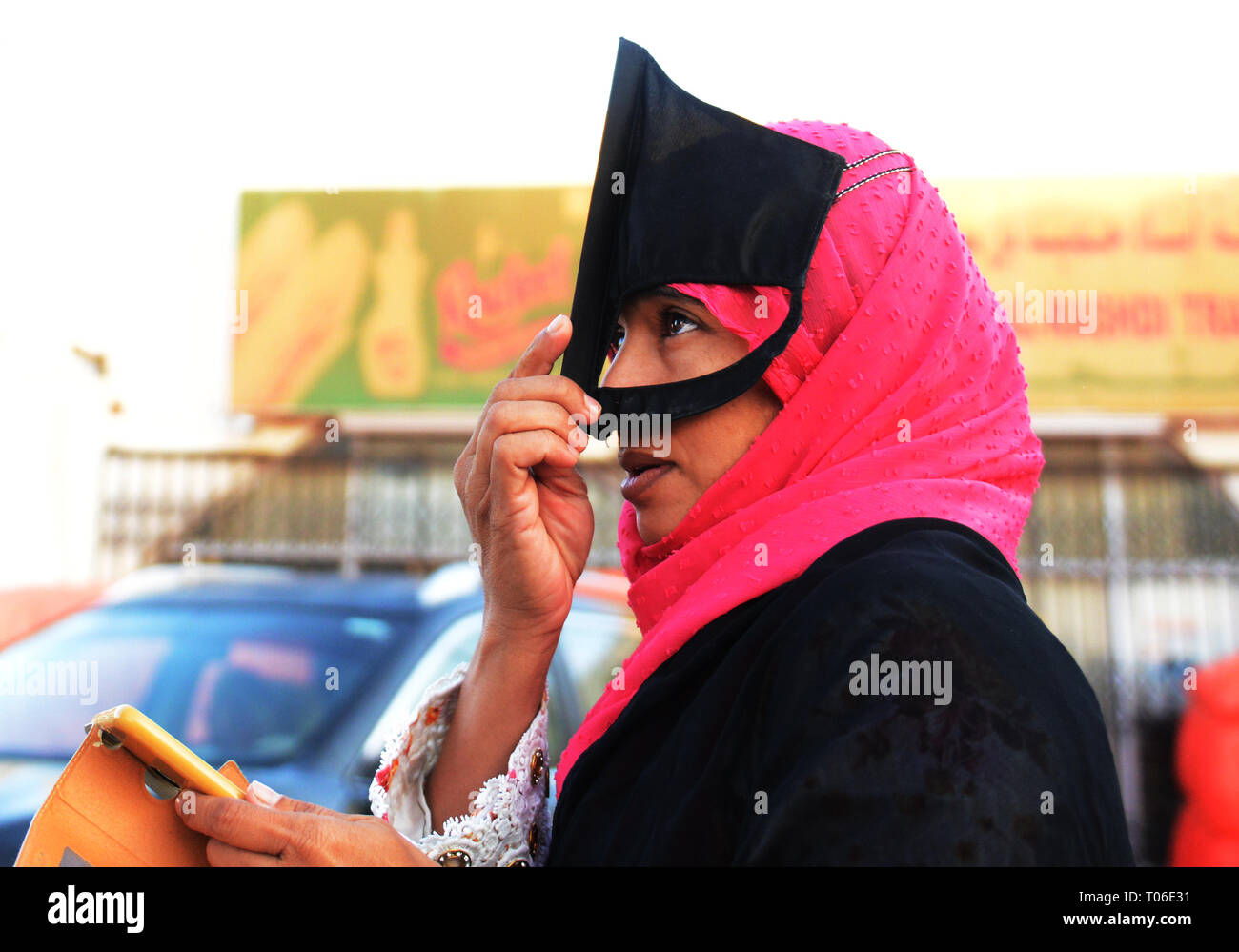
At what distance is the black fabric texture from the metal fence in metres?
7.79

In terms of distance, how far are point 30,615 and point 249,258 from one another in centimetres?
343

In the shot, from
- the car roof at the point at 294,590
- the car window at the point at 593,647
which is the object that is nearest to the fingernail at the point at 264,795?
the car roof at the point at 294,590

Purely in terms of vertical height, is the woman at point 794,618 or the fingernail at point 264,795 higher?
the woman at point 794,618

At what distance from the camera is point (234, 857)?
3.59ft

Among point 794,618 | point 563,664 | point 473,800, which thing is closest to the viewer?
point 794,618

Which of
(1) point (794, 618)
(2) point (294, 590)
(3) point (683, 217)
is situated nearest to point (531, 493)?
(3) point (683, 217)

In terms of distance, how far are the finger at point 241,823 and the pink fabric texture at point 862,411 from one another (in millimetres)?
428

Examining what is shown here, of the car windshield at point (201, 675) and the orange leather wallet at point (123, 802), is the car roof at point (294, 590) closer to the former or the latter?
the car windshield at point (201, 675)

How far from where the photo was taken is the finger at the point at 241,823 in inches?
42.3

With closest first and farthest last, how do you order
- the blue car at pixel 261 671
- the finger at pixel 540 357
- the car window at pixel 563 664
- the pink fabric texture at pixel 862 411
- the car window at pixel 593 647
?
the pink fabric texture at pixel 862 411
the finger at pixel 540 357
the blue car at pixel 261 671
the car window at pixel 563 664
the car window at pixel 593 647

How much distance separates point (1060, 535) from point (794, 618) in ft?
28.0

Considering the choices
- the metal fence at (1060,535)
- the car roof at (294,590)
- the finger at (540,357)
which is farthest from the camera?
the metal fence at (1060,535)

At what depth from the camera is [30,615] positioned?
6.49 metres

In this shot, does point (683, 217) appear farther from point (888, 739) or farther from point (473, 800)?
point (473, 800)
